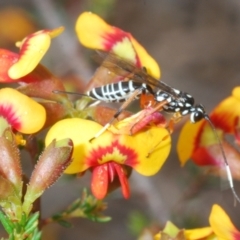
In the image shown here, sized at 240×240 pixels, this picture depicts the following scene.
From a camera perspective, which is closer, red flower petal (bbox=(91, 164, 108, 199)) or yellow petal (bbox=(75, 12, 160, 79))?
red flower petal (bbox=(91, 164, 108, 199))

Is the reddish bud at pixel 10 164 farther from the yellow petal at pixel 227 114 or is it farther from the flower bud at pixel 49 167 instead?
the yellow petal at pixel 227 114

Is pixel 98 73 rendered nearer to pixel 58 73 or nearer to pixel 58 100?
pixel 58 100

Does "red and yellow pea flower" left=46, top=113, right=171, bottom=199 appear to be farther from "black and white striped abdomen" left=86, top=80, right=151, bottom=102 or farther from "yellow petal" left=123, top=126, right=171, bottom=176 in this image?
"black and white striped abdomen" left=86, top=80, right=151, bottom=102

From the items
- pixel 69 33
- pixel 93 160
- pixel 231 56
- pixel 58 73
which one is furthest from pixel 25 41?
pixel 231 56

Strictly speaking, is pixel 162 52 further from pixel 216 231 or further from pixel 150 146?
pixel 216 231

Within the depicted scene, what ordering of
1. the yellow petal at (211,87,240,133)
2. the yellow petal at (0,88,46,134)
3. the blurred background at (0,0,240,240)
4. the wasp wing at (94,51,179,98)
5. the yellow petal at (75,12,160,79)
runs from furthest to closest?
the blurred background at (0,0,240,240), the yellow petal at (211,87,240,133), the yellow petal at (75,12,160,79), the wasp wing at (94,51,179,98), the yellow petal at (0,88,46,134)

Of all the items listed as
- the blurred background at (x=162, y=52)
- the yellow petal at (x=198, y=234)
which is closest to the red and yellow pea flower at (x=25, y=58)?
the yellow petal at (x=198, y=234)

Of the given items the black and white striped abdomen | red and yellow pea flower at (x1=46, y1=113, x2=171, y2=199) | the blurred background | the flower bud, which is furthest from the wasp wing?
the blurred background
